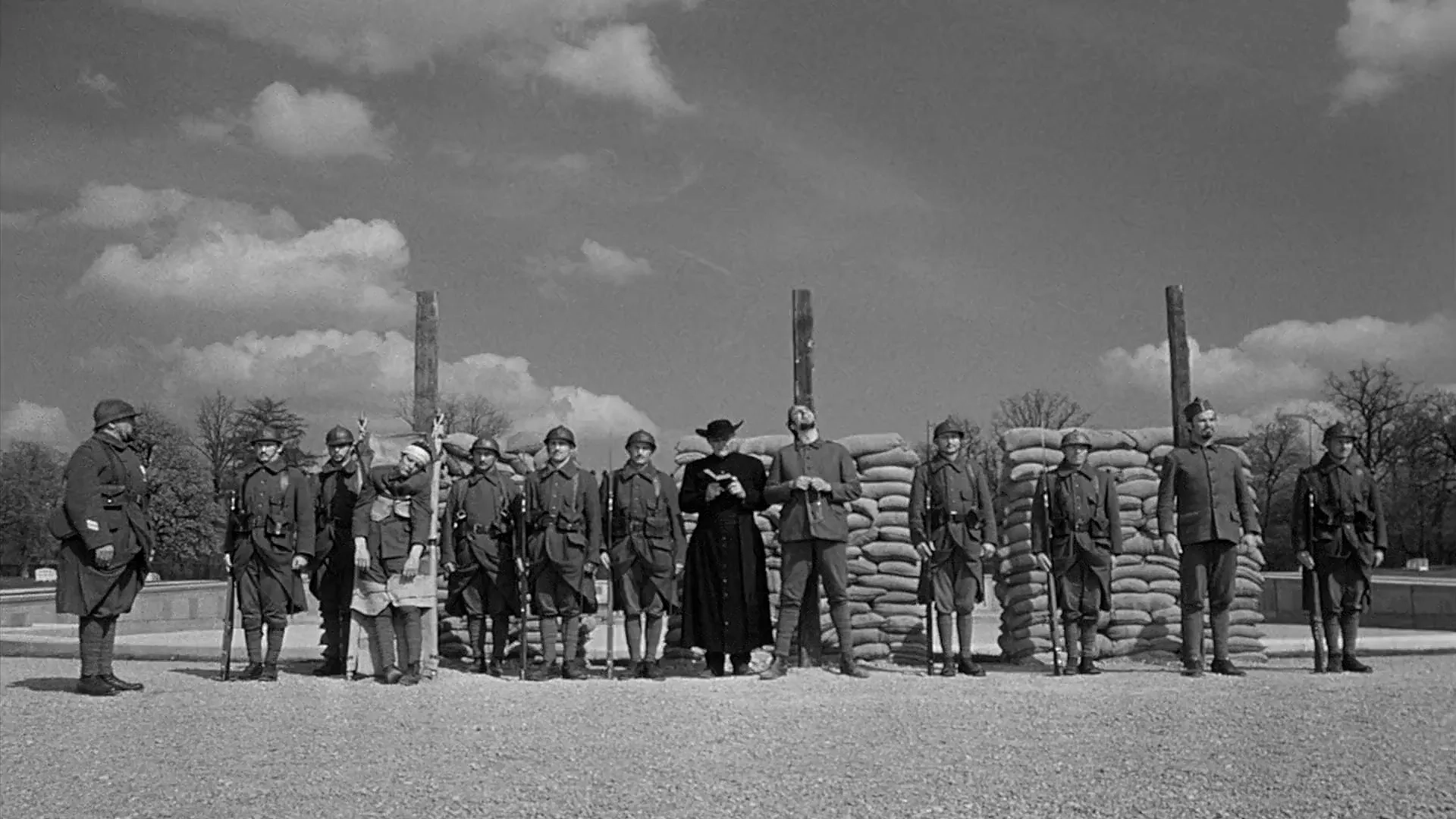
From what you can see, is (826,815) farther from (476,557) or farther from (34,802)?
(476,557)

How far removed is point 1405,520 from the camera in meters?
48.1

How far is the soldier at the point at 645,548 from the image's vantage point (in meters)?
9.27

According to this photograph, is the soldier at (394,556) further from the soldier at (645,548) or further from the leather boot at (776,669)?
the leather boot at (776,669)

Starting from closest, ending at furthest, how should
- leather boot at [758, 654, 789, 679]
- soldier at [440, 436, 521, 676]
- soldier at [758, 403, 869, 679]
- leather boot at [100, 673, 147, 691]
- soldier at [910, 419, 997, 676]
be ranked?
leather boot at [100, 673, 147, 691]
leather boot at [758, 654, 789, 679]
soldier at [758, 403, 869, 679]
soldier at [910, 419, 997, 676]
soldier at [440, 436, 521, 676]

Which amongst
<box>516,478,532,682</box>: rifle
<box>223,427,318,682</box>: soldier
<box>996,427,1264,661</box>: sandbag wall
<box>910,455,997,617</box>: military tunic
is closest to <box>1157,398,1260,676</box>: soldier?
<box>996,427,1264,661</box>: sandbag wall

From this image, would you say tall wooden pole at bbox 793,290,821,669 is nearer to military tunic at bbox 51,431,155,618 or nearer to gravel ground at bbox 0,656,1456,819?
gravel ground at bbox 0,656,1456,819

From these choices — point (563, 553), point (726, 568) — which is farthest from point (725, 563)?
point (563, 553)

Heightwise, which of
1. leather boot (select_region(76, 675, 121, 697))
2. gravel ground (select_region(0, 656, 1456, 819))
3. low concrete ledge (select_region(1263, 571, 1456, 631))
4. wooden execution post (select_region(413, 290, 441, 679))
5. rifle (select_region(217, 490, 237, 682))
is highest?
wooden execution post (select_region(413, 290, 441, 679))

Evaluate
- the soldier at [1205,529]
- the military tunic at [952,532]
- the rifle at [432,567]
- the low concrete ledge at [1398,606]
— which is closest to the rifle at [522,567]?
the rifle at [432,567]

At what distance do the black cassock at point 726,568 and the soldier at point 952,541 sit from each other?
3.81ft

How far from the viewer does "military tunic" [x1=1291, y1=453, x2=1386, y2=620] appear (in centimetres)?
918

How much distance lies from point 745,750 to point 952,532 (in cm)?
353

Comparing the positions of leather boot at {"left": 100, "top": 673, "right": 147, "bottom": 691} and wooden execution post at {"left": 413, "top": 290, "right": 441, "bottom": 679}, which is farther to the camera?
wooden execution post at {"left": 413, "top": 290, "right": 441, "bottom": 679}

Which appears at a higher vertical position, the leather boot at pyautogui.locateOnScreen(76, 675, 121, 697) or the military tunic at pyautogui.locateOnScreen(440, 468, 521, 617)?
the military tunic at pyautogui.locateOnScreen(440, 468, 521, 617)
